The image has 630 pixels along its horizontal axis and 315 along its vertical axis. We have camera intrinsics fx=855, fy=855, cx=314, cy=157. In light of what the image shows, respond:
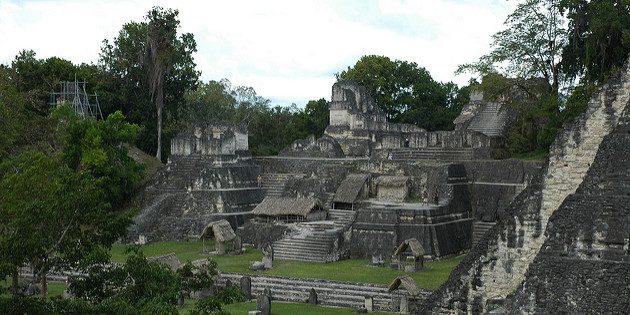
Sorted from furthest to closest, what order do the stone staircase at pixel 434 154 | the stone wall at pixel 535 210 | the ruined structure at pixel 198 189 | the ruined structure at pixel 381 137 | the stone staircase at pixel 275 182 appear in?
the stone staircase at pixel 275 182 < the ruined structure at pixel 381 137 < the stone staircase at pixel 434 154 < the ruined structure at pixel 198 189 < the stone wall at pixel 535 210

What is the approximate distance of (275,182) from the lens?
41.2 meters

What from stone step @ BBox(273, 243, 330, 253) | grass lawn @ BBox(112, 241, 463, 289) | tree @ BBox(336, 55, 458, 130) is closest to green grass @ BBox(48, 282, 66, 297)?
grass lawn @ BBox(112, 241, 463, 289)

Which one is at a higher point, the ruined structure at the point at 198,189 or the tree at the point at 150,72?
the tree at the point at 150,72

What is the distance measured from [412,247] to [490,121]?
18891 millimetres

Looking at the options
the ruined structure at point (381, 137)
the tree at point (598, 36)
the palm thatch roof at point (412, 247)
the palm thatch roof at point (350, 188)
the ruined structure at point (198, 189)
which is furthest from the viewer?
the ruined structure at point (381, 137)

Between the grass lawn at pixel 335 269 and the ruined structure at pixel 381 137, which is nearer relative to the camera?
the grass lawn at pixel 335 269

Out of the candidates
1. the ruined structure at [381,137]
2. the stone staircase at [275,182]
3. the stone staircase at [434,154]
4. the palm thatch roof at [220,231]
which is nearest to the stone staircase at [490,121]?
the ruined structure at [381,137]

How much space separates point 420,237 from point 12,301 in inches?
747

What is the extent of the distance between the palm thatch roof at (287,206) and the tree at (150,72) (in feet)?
40.8

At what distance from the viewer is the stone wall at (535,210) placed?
17359 mm

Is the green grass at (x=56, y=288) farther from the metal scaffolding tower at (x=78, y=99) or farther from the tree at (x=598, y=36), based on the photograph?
the tree at (x=598, y=36)

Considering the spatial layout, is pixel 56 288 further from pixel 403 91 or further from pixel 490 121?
pixel 403 91

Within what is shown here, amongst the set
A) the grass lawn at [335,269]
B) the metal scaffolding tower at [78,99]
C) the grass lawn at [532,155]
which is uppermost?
the metal scaffolding tower at [78,99]

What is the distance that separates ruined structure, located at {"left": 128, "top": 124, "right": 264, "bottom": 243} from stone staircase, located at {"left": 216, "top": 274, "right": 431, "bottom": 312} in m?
10.0
